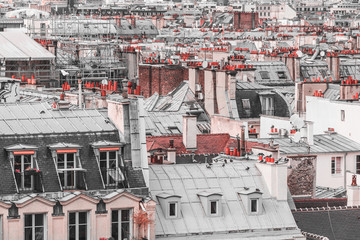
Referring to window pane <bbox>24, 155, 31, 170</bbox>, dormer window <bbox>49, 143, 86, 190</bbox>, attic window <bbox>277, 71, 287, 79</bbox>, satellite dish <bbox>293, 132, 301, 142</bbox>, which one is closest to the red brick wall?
attic window <bbox>277, 71, 287, 79</bbox>

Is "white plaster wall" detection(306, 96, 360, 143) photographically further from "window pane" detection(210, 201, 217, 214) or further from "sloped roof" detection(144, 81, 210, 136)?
"window pane" detection(210, 201, 217, 214)

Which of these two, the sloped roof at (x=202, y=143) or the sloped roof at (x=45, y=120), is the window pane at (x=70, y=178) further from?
the sloped roof at (x=202, y=143)

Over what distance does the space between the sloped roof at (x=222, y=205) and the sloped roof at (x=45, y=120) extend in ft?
7.30

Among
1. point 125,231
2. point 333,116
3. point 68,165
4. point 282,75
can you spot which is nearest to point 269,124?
point 333,116

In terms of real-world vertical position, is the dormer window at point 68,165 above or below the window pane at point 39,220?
above

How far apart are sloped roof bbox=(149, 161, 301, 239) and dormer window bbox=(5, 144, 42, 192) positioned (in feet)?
11.5

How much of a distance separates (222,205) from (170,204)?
Answer: 60.7 inches

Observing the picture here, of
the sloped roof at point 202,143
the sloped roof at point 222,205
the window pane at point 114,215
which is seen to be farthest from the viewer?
the sloped roof at point 202,143

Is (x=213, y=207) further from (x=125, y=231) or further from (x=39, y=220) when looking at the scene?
(x=39, y=220)

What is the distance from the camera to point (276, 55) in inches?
3563

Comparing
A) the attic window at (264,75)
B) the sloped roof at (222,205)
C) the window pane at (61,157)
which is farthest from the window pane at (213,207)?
the attic window at (264,75)

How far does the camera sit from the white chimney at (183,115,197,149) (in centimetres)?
5103

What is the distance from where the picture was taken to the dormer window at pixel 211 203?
116 ft

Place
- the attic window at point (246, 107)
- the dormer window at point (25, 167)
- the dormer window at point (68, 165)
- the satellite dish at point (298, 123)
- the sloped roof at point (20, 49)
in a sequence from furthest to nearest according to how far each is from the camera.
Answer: the sloped roof at point (20, 49) → the attic window at point (246, 107) → the satellite dish at point (298, 123) → the dormer window at point (68, 165) → the dormer window at point (25, 167)
